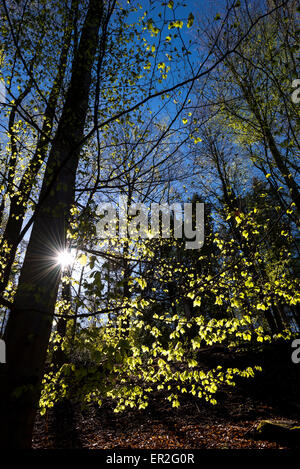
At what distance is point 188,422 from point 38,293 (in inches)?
287

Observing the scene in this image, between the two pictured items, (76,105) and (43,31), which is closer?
(76,105)

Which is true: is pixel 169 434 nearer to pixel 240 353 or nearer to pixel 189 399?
pixel 189 399

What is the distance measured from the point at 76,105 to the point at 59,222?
67.8 inches

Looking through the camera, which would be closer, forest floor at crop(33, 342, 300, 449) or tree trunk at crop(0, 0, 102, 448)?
tree trunk at crop(0, 0, 102, 448)

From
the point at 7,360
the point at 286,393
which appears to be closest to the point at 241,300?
the point at 7,360

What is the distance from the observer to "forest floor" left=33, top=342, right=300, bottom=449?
19.4 feet

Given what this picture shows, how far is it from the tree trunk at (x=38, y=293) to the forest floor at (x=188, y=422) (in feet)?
17.7

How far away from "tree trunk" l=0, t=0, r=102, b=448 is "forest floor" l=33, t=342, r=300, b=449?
5.40 metres

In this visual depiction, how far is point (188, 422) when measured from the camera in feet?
23.5

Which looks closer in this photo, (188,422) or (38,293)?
(38,293)

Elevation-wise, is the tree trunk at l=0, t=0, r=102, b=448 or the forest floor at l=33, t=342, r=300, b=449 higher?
the tree trunk at l=0, t=0, r=102, b=448

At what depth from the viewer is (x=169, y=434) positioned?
255 inches

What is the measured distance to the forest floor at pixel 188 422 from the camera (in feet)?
19.4

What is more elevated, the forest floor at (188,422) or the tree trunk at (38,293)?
the tree trunk at (38,293)
